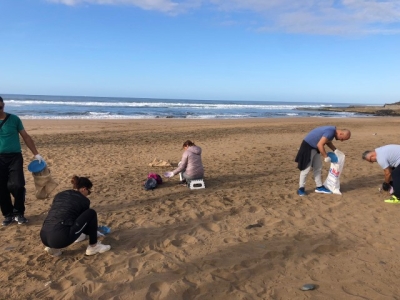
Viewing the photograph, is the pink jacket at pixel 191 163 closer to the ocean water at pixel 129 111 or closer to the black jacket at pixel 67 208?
the black jacket at pixel 67 208

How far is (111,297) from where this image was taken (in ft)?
9.69

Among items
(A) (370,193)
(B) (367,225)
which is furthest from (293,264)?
(A) (370,193)

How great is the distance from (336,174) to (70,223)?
4662 mm

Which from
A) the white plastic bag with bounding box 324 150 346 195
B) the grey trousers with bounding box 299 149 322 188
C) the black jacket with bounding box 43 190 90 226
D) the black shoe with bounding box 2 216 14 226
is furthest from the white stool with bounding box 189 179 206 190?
the black shoe with bounding box 2 216 14 226

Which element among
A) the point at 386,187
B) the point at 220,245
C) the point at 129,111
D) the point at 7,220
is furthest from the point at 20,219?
the point at 129,111

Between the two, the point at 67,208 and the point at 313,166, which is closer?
the point at 67,208

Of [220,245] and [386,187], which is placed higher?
[386,187]

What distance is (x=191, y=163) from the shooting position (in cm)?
633

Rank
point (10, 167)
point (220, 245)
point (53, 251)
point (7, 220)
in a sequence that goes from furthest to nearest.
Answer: point (7, 220) → point (10, 167) → point (220, 245) → point (53, 251)

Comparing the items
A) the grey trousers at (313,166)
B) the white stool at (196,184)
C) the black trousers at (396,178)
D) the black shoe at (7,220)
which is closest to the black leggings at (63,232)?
the black shoe at (7,220)

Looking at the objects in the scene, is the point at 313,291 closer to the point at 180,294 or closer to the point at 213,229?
the point at 180,294

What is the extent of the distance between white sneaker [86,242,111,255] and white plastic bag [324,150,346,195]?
424 centimetres

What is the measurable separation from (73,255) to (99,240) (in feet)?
1.33

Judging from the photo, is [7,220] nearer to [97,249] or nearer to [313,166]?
[97,249]
